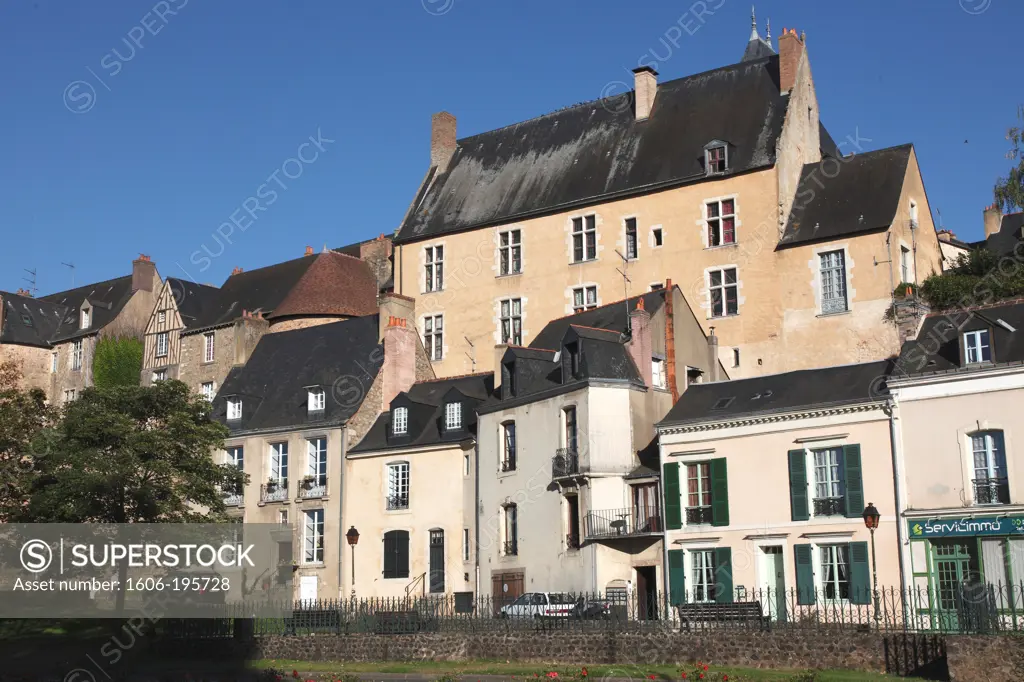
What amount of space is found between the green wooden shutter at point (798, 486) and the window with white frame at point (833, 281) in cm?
961

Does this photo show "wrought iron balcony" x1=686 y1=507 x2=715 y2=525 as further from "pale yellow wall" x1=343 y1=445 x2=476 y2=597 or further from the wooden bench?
"pale yellow wall" x1=343 y1=445 x2=476 y2=597

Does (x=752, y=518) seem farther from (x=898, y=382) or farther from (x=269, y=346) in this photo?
(x=269, y=346)

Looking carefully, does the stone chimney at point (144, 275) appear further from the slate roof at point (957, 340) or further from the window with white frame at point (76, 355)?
the slate roof at point (957, 340)

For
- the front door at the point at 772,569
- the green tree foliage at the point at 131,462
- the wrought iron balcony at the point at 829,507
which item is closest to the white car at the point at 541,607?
the front door at the point at 772,569

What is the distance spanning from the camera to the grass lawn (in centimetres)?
A: 1930

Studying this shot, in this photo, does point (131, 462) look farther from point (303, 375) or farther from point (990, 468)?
point (990, 468)

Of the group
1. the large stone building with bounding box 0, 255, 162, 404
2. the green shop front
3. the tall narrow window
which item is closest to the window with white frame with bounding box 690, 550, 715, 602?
the green shop front

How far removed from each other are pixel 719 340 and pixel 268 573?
1601cm

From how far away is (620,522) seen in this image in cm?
3028

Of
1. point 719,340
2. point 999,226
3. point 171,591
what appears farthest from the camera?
point 999,226

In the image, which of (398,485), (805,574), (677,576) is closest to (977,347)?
(805,574)

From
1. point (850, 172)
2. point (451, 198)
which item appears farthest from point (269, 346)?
point (850, 172)

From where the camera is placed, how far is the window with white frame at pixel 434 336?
4425cm

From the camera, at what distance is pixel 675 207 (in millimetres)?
39938
